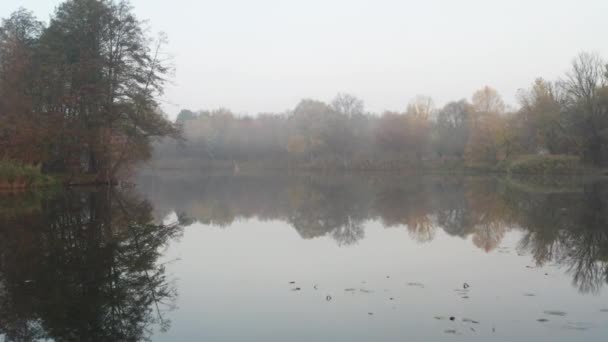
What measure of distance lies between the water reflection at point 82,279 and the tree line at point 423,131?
73.7 feet

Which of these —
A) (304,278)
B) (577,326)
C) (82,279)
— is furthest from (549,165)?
(82,279)

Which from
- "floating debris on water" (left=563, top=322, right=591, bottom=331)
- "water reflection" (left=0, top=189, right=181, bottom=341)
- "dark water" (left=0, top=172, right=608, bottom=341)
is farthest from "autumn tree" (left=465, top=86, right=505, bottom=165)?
"floating debris on water" (left=563, top=322, right=591, bottom=331)

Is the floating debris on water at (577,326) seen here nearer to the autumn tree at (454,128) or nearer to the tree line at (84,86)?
the tree line at (84,86)

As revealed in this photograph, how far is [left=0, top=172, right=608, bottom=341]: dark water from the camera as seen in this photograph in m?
5.93

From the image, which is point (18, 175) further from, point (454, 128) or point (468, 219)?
point (454, 128)

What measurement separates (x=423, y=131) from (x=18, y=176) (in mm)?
55595

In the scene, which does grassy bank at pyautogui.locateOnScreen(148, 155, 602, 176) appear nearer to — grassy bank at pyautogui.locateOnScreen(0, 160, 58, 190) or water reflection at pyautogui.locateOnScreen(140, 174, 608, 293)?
grassy bank at pyautogui.locateOnScreen(0, 160, 58, 190)

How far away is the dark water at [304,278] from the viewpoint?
593 centimetres

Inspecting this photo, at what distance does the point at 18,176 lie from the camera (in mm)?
26188

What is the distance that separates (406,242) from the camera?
38.6 feet

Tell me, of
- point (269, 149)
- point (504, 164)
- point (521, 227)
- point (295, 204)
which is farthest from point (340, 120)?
point (521, 227)

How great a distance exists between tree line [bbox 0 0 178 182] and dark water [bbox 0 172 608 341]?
1585 centimetres

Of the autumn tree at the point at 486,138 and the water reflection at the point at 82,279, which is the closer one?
the water reflection at the point at 82,279

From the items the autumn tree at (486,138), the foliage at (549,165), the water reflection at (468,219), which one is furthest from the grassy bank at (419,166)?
the water reflection at (468,219)
